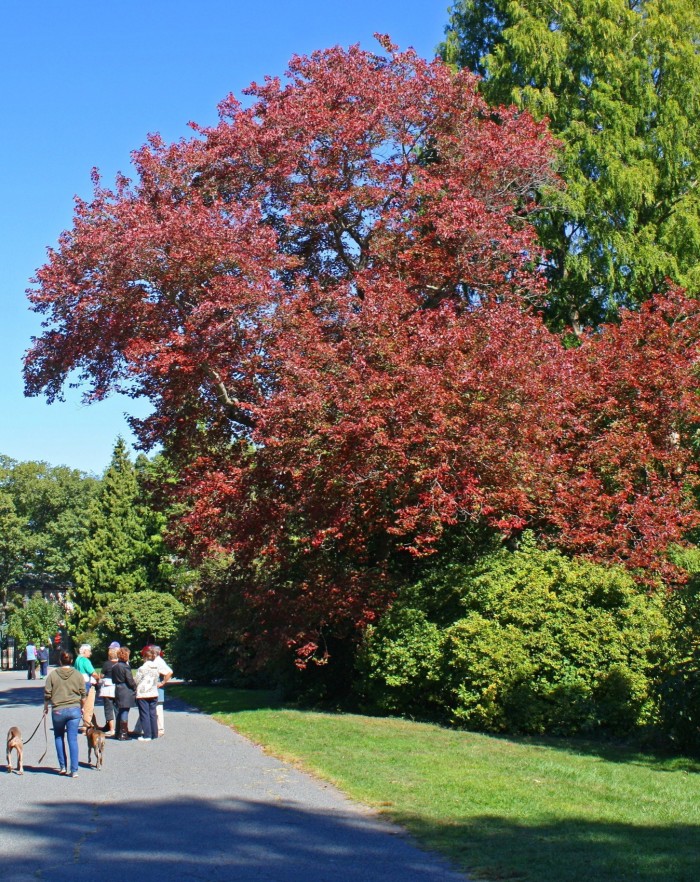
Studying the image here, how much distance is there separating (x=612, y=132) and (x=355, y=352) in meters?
11.7

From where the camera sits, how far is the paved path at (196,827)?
6.71 m

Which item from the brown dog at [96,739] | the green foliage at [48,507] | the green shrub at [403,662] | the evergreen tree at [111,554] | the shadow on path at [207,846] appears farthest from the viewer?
the green foliage at [48,507]

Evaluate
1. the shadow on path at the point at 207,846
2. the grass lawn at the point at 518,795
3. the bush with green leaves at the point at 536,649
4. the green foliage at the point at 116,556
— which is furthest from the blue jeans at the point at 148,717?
the green foliage at the point at 116,556

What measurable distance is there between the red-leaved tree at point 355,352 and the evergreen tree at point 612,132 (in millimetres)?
2785

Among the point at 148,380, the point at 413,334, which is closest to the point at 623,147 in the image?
the point at 413,334

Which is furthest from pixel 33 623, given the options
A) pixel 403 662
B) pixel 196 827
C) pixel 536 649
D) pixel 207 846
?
pixel 207 846

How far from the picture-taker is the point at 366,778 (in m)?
Answer: 10.2

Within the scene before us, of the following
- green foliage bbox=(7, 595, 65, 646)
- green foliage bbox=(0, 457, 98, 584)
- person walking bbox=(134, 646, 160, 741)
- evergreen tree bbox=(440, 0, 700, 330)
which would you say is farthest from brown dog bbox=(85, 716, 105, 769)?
green foliage bbox=(0, 457, 98, 584)

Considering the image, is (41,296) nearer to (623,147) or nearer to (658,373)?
(658,373)

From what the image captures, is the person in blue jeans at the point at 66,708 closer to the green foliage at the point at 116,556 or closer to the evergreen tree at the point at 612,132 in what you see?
the evergreen tree at the point at 612,132

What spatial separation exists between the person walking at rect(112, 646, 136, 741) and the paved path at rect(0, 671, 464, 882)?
2.28 m

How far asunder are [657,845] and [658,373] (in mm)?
11326

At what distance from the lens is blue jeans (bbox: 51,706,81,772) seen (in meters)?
11.3

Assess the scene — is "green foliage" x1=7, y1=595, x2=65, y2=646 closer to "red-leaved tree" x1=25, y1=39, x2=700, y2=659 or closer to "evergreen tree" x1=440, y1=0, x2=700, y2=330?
"red-leaved tree" x1=25, y1=39, x2=700, y2=659
